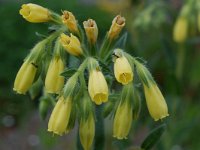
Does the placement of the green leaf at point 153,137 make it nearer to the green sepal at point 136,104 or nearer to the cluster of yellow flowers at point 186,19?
the green sepal at point 136,104

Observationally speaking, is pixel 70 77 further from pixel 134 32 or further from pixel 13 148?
pixel 13 148

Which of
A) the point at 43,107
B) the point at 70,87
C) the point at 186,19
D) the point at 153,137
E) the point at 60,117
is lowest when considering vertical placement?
the point at 153,137

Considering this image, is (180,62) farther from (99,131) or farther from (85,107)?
(85,107)

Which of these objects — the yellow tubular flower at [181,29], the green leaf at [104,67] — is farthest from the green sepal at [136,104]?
the yellow tubular flower at [181,29]

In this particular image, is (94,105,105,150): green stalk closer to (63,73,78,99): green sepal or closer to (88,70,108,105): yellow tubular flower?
(63,73,78,99): green sepal

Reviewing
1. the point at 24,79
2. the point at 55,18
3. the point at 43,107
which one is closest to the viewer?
the point at 24,79

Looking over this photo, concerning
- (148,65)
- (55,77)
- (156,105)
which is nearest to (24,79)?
(55,77)
